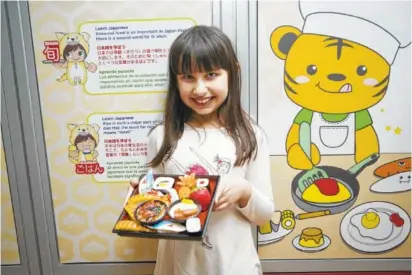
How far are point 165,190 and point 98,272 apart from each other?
1.78 ft

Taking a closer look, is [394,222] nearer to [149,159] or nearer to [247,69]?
[247,69]

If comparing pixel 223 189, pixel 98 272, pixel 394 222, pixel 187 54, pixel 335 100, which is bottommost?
pixel 98 272

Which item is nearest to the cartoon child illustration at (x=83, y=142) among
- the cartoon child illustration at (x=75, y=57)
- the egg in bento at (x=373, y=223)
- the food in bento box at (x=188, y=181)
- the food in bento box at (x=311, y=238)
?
the cartoon child illustration at (x=75, y=57)

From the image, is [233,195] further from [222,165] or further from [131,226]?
[131,226]

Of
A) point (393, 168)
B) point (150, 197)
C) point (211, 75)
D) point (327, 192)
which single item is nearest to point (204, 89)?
point (211, 75)

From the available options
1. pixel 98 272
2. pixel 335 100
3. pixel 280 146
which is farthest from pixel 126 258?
pixel 335 100

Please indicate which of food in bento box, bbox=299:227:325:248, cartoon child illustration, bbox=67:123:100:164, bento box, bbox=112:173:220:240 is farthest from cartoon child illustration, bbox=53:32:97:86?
food in bento box, bbox=299:227:325:248

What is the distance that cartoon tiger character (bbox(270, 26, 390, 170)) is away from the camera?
0.89 meters

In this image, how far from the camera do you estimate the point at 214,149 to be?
0.79 metres

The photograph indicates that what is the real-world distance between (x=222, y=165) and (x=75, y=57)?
50 cm

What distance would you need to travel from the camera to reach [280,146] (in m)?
0.94

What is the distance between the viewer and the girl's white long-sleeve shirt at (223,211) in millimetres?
768

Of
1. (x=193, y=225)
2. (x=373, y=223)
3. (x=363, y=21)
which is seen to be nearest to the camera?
(x=193, y=225)

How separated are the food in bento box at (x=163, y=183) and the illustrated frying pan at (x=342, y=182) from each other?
1.37 feet
